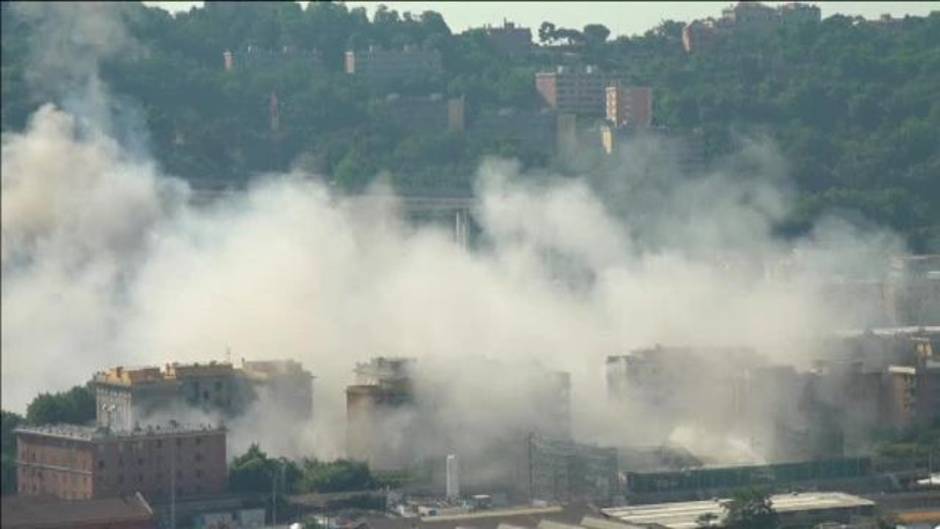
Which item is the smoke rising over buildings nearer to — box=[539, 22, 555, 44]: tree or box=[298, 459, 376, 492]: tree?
box=[298, 459, 376, 492]: tree

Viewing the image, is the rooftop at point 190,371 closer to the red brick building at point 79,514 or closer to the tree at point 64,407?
the tree at point 64,407

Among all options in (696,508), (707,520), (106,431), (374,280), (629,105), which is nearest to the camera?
(707,520)

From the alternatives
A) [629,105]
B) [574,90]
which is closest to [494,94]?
[574,90]

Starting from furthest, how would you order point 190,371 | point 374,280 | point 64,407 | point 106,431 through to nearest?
1. point 374,280
2. point 190,371
3. point 64,407
4. point 106,431

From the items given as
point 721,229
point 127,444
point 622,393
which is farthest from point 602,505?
point 721,229

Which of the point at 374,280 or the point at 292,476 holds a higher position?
the point at 374,280

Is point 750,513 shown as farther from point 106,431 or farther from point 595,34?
point 595,34

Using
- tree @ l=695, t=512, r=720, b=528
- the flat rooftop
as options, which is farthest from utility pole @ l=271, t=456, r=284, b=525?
tree @ l=695, t=512, r=720, b=528
